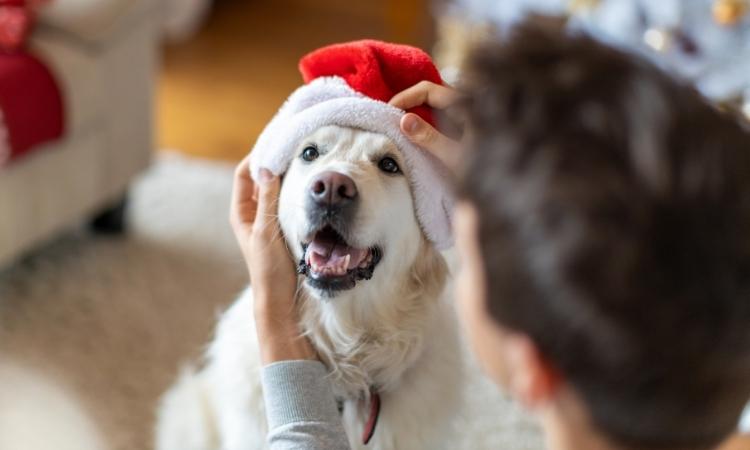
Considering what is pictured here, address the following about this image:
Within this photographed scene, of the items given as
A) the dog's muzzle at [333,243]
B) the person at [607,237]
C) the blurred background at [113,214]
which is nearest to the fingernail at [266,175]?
the dog's muzzle at [333,243]

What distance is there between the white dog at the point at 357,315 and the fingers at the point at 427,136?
49 mm

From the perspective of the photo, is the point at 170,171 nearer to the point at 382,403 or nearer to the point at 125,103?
the point at 125,103

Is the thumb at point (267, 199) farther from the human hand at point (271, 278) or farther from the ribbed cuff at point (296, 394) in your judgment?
the ribbed cuff at point (296, 394)

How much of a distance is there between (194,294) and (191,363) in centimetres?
40

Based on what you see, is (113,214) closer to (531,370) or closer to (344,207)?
(344,207)

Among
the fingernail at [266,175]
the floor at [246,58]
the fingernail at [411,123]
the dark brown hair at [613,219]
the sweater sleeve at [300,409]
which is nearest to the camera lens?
the dark brown hair at [613,219]

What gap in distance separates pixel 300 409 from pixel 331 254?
260 mm

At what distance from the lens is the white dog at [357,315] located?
1.27 metres

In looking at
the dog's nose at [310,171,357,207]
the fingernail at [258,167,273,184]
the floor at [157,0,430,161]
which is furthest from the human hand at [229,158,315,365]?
the floor at [157,0,430,161]

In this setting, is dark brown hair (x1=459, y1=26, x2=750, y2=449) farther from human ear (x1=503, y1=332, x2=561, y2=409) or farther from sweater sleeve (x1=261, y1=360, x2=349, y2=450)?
sweater sleeve (x1=261, y1=360, x2=349, y2=450)

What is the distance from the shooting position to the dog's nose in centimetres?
122

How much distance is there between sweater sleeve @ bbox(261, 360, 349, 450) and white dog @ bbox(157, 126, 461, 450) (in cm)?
15

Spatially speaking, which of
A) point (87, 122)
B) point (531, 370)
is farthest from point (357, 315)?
point (87, 122)

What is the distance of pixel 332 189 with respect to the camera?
1.22m
